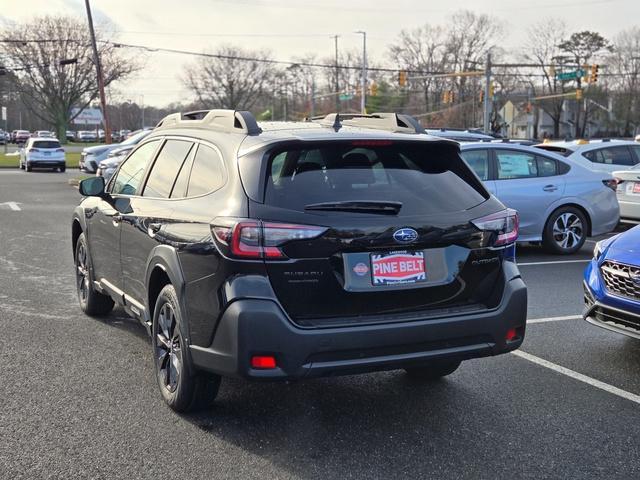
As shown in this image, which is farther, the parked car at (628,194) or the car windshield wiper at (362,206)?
the parked car at (628,194)

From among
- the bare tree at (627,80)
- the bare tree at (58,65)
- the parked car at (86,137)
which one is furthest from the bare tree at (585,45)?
the parked car at (86,137)

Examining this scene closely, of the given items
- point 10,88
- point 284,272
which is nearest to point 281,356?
point 284,272

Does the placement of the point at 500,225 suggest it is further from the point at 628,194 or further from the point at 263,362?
the point at 628,194

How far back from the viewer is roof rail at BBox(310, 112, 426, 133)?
14.5 ft

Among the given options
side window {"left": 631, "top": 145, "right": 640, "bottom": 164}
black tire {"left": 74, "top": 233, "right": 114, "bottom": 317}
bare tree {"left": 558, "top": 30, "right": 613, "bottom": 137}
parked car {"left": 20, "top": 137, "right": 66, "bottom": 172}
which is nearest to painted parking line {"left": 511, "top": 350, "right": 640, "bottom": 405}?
black tire {"left": 74, "top": 233, "right": 114, "bottom": 317}

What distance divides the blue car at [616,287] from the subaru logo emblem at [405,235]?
204 centimetres

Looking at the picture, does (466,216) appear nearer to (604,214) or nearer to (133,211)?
(133,211)

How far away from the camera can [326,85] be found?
302 feet

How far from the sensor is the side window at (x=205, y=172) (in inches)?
153

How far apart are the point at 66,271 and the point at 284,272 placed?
5849 mm

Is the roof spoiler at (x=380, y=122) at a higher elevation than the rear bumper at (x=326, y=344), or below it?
higher

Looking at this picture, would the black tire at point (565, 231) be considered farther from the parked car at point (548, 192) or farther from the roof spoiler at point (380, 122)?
the roof spoiler at point (380, 122)

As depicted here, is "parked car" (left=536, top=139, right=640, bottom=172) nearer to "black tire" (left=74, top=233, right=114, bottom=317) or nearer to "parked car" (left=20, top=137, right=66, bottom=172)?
"black tire" (left=74, top=233, right=114, bottom=317)

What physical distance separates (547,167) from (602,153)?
4691 millimetres
